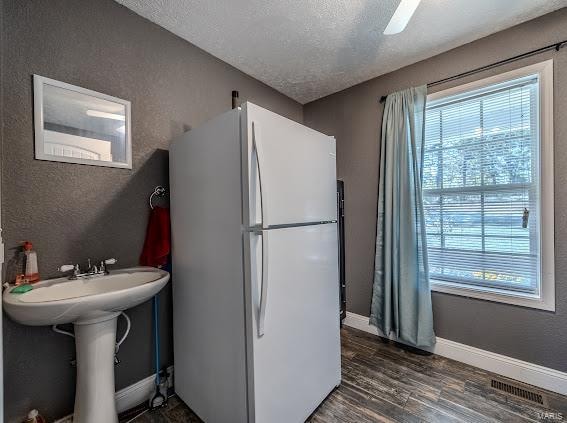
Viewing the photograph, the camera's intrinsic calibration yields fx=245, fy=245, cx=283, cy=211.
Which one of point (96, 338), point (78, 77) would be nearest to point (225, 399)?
point (96, 338)

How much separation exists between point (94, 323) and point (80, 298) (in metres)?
0.29

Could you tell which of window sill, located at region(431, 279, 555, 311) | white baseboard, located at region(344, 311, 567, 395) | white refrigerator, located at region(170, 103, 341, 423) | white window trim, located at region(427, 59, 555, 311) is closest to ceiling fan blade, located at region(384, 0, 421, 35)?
white refrigerator, located at region(170, 103, 341, 423)

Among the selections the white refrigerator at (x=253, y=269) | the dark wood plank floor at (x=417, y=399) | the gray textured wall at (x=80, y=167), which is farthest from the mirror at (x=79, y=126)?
the dark wood plank floor at (x=417, y=399)

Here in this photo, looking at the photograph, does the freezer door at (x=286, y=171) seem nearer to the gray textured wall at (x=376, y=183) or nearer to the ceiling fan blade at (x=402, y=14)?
the ceiling fan blade at (x=402, y=14)

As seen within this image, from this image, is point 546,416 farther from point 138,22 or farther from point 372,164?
point 138,22

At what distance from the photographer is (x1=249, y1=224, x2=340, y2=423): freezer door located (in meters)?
1.14

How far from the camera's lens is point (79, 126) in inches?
55.4

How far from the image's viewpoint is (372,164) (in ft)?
8.07

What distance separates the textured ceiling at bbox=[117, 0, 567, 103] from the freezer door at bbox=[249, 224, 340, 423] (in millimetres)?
1416

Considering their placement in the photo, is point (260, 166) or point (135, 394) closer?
point (260, 166)

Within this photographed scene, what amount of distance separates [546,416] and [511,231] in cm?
113

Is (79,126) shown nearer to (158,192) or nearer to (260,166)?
(158,192)

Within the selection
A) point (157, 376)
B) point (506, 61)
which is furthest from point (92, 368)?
point (506, 61)

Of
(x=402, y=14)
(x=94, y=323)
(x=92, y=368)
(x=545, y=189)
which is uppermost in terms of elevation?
(x=402, y=14)
